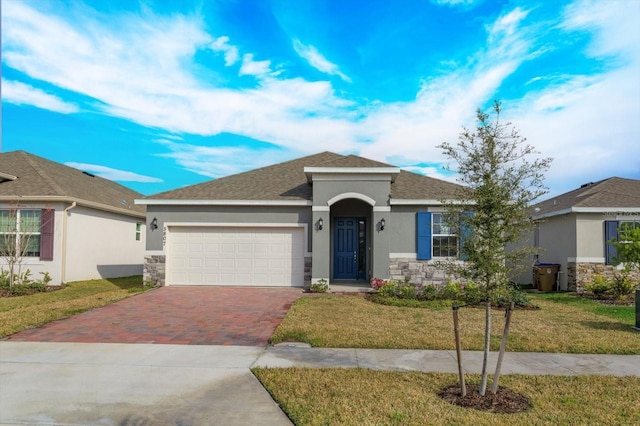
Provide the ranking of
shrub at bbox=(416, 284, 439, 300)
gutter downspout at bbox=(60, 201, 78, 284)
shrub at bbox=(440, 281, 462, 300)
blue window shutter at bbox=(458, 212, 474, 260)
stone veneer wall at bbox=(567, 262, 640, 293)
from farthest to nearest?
gutter downspout at bbox=(60, 201, 78, 284) → stone veneer wall at bbox=(567, 262, 640, 293) → shrub at bbox=(416, 284, 439, 300) → shrub at bbox=(440, 281, 462, 300) → blue window shutter at bbox=(458, 212, 474, 260)

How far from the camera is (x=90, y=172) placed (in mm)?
22188

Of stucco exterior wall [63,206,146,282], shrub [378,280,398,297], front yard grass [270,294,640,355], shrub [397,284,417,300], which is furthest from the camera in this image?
stucco exterior wall [63,206,146,282]

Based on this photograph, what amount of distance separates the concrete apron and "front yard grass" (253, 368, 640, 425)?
37cm

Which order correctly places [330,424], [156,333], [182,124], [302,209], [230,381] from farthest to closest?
[182,124] → [302,209] → [156,333] → [230,381] → [330,424]

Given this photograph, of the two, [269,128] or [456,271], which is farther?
[269,128]

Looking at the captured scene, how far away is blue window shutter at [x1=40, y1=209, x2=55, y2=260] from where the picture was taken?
49.5 ft

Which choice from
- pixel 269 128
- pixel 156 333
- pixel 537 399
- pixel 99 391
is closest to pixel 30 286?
pixel 156 333

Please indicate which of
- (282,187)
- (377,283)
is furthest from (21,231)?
(377,283)

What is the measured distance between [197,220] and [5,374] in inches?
385

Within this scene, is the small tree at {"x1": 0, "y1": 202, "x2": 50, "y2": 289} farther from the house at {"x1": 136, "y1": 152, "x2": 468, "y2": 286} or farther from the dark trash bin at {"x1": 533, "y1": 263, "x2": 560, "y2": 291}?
the dark trash bin at {"x1": 533, "y1": 263, "x2": 560, "y2": 291}

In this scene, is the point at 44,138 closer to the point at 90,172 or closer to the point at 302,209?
the point at 90,172

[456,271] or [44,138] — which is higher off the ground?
[44,138]

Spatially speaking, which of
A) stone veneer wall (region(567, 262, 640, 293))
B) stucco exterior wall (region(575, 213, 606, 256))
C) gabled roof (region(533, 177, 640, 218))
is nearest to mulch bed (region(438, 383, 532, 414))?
gabled roof (region(533, 177, 640, 218))

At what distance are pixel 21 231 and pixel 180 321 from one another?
32.2ft
